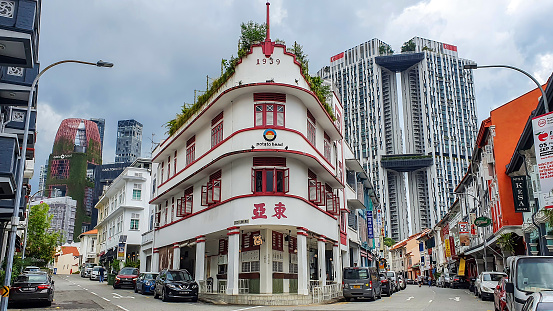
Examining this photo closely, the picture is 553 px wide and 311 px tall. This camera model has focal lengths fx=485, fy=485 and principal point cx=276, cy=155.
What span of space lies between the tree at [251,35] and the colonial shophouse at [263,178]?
0.90m

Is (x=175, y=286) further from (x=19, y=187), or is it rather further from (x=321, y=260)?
(x=19, y=187)

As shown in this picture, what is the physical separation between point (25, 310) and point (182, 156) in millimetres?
18323

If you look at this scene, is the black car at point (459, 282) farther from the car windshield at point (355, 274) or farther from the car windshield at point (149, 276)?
the car windshield at point (149, 276)

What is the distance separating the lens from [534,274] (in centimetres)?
1328

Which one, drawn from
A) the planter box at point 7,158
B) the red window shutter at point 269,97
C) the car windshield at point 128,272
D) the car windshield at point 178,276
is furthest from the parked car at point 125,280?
the planter box at point 7,158

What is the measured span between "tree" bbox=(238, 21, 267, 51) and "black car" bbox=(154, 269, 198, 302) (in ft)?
44.1

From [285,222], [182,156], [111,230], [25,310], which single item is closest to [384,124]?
[111,230]

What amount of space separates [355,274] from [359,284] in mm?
803

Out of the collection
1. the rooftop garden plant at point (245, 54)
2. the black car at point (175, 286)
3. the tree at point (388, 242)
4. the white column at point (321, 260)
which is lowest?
the black car at point (175, 286)

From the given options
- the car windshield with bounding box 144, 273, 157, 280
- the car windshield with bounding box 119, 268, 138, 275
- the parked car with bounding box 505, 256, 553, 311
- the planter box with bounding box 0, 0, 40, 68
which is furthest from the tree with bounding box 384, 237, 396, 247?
the planter box with bounding box 0, 0, 40, 68

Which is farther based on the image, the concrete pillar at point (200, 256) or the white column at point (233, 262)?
the concrete pillar at point (200, 256)

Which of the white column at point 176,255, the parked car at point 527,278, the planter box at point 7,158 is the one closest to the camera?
the parked car at point 527,278

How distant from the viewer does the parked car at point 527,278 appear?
12898 millimetres

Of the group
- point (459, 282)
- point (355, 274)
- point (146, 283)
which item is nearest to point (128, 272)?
point (146, 283)
